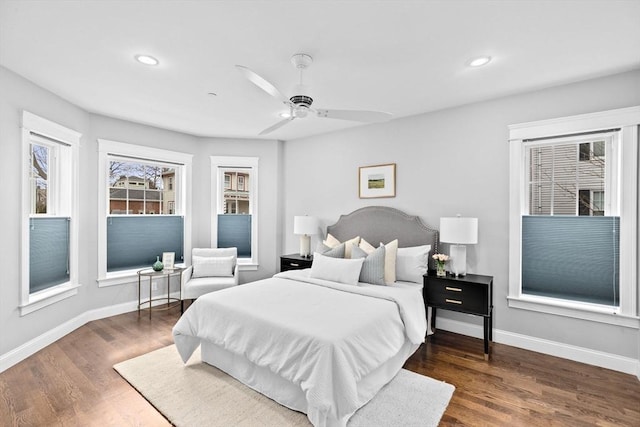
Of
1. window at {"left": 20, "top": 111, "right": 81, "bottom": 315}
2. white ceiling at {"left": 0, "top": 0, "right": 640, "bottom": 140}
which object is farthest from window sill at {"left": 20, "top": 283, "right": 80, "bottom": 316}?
white ceiling at {"left": 0, "top": 0, "right": 640, "bottom": 140}

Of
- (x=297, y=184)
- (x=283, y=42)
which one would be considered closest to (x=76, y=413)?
(x=283, y=42)

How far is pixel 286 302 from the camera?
8.82 feet

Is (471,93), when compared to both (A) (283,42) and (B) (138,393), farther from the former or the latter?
(B) (138,393)

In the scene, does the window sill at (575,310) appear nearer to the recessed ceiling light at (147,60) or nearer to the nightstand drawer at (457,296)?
the nightstand drawer at (457,296)

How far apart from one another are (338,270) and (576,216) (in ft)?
8.14

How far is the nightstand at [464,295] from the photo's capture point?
10.0 ft

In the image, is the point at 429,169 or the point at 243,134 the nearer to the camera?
the point at 429,169

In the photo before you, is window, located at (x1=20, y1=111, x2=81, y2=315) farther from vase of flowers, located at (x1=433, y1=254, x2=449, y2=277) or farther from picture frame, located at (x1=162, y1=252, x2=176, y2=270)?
vase of flowers, located at (x1=433, y1=254, x2=449, y2=277)

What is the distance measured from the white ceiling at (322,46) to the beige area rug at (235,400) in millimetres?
2717

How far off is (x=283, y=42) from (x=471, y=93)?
7.04 feet

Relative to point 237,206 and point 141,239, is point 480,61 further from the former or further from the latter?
point 141,239

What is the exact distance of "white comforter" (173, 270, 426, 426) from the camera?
1936 mm

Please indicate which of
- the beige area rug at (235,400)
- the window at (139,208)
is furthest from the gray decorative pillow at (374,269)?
the window at (139,208)

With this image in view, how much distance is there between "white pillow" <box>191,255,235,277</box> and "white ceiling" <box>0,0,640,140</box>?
229 cm
